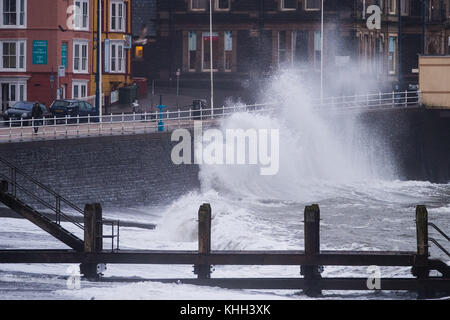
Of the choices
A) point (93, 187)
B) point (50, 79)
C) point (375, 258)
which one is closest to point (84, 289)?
point (375, 258)

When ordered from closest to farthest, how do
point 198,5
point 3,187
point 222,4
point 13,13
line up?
1. point 3,187
2. point 13,13
3. point 222,4
4. point 198,5

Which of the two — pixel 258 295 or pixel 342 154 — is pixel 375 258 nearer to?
pixel 258 295

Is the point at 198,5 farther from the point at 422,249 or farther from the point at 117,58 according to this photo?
the point at 422,249

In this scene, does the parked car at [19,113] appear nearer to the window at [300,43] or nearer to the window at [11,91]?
the window at [11,91]

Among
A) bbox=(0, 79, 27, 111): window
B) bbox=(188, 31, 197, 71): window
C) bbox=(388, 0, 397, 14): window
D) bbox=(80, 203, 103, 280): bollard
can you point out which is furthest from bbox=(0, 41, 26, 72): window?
bbox=(80, 203, 103, 280): bollard

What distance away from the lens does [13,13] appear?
6931cm

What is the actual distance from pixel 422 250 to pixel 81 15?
45292 millimetres

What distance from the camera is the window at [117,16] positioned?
7681 cm

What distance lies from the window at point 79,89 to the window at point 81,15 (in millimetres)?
3139

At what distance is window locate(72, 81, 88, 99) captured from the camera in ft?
236

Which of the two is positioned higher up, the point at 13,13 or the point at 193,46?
the point at 13,13

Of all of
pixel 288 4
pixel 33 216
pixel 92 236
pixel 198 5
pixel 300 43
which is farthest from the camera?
pixel 198 5

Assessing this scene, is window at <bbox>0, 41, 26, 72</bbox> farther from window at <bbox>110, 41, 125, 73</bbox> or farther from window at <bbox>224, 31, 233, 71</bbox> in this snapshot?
window at <bbox>224, 31, 233, 71</bbox>

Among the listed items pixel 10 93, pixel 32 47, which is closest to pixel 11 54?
pixel 32 47
